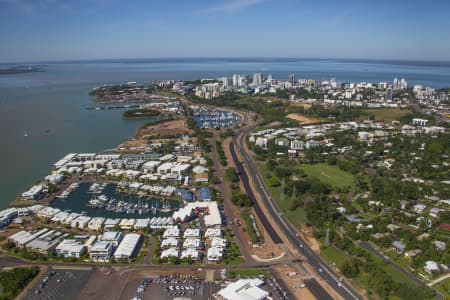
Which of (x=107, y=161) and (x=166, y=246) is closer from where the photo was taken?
(x=166, y=246)

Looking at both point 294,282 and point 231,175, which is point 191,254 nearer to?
point 294,282

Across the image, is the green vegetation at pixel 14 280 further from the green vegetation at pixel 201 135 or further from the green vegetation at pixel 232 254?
the green vegetation at pixel 201 135

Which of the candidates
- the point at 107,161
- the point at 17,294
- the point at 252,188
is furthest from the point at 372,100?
the point at 17,294

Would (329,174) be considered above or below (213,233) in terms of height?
above

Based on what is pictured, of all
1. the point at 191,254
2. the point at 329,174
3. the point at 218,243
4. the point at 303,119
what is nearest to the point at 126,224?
the point at 191,254

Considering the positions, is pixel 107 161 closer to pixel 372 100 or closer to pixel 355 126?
pixel 355 126

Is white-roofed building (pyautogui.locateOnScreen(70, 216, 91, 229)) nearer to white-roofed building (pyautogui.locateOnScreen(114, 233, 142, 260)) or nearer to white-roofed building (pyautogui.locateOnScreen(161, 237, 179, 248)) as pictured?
white-roofed building (pyautogui.locateOnScreen(114, 233, 142, 260))
